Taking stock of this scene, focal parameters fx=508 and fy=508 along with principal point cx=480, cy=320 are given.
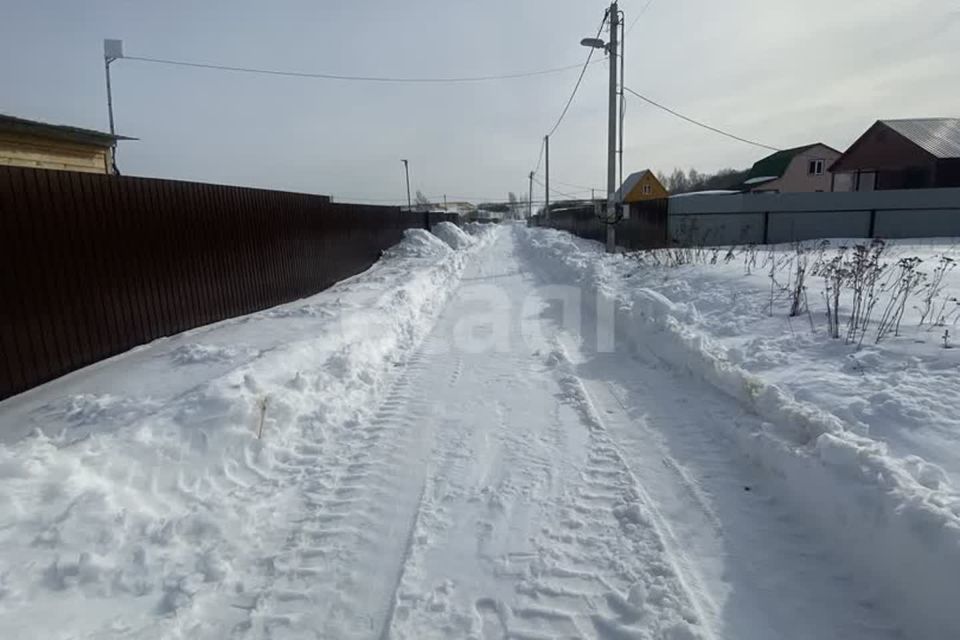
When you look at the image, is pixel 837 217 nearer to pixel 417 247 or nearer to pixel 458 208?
pixel 417 247

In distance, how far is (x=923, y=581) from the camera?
2.37 metres

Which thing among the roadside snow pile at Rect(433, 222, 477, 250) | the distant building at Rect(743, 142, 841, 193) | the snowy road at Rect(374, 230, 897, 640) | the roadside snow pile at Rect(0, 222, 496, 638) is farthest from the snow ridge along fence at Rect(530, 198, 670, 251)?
the distant building at Rect(743, 142, 841, 193)

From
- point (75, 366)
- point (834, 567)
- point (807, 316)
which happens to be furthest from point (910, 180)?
point (75, 366)

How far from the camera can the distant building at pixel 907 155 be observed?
93.8 ft

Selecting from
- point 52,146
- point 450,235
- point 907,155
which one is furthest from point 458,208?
point 52,146

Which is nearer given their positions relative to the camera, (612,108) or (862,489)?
(862,489)

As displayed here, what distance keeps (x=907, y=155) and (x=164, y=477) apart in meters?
39.6

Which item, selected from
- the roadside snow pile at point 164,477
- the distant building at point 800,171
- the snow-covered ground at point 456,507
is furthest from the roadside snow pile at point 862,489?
the distant building at point 800,171

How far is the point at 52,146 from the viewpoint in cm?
1309

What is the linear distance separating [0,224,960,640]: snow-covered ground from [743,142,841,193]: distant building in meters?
47.6

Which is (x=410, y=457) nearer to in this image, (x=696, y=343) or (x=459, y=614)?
(x=459, y=614)

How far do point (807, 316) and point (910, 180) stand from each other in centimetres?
3337

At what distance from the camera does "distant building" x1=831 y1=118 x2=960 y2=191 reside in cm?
2859

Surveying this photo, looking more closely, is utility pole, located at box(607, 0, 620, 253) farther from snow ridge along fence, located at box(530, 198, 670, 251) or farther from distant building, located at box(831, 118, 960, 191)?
distant building, located at box(831, 118, 960, 191)
